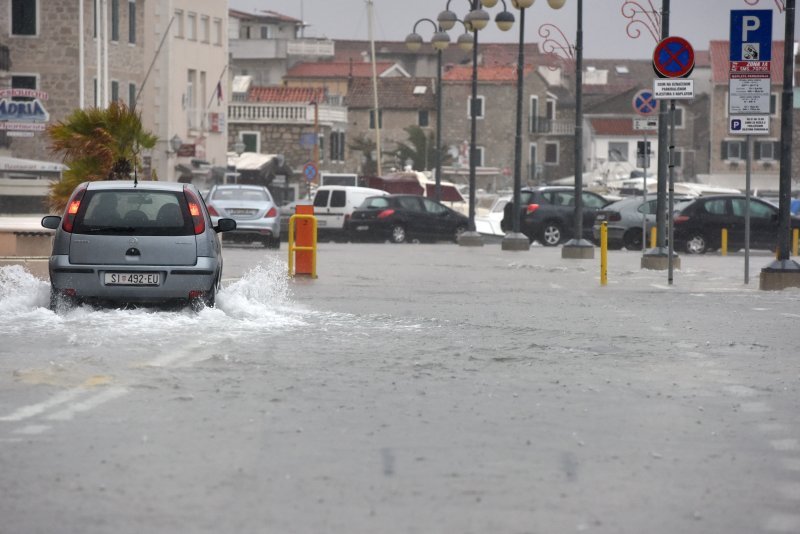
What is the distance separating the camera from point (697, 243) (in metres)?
43.7

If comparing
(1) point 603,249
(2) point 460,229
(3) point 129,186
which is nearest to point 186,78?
(2) point 460,229

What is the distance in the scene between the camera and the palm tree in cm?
2980

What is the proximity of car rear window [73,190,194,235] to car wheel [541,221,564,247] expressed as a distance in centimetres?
3132

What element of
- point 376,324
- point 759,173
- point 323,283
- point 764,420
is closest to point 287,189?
point 759,173

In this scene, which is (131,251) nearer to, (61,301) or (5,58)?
(61,301)

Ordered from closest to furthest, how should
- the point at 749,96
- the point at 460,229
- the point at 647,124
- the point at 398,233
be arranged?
1. the point at 749,96
2. the point at 647,124
3. the point at 398,233
4. the point at 460,229

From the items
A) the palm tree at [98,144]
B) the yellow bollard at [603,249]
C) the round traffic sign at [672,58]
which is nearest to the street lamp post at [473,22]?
the palm tree at [98,144]

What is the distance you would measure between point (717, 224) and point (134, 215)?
2822cm

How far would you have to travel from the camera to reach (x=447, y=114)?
126m

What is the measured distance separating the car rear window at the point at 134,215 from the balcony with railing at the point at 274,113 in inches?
3392

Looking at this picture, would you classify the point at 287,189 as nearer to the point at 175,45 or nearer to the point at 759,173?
the point at 175,45

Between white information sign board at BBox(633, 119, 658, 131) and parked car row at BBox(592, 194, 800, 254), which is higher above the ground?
white information sign board at BBox(633, 119, 658, 131)

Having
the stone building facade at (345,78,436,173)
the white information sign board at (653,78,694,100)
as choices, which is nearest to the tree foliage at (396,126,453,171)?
the stone building facade at (345,78,436,173)

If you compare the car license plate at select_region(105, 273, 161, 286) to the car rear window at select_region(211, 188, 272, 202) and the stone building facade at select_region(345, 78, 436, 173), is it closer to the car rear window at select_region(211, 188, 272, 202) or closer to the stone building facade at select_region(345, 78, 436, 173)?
the car rear window at select_region(211, 188, 272, 202)
